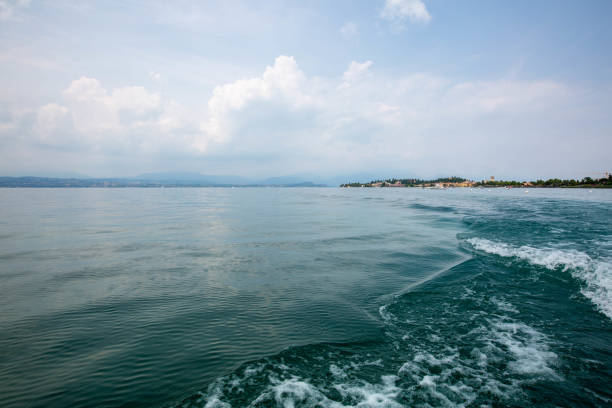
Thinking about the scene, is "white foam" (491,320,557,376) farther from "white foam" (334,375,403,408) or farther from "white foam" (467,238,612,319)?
"white foam" (467,238,612,319)

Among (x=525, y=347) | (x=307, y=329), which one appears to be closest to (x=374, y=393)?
(x=307, y=329)

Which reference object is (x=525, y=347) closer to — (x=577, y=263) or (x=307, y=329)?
(x=307, y=329)

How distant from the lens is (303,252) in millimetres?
16672

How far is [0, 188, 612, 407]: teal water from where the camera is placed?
5285mm

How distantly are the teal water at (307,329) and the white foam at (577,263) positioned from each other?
9cm

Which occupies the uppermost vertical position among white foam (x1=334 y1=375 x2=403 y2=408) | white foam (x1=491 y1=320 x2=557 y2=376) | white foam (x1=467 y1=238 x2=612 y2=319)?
white foam (x1=467 y1=238 x2=612 y2=319)

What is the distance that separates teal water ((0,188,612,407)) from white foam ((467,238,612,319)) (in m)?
0.09

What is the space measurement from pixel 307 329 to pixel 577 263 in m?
13.8

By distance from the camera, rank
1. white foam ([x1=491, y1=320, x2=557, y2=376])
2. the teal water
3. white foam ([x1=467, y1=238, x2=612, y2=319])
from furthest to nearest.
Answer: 1. white foam ([x1=467, y1=238, x2=612, y2=319])
2. white foam ([x1=491, y1=320, x2=557, y2=376])
3. the teal water

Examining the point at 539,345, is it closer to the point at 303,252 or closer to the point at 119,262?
the point at 303,252

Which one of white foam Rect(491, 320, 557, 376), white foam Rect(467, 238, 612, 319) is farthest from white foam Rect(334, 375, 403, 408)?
white foam Rect(467, 238, 612, 319)

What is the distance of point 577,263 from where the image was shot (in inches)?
513

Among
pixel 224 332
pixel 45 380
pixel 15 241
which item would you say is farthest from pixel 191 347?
pixel 15 241

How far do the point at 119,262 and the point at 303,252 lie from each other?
9.70 metres
